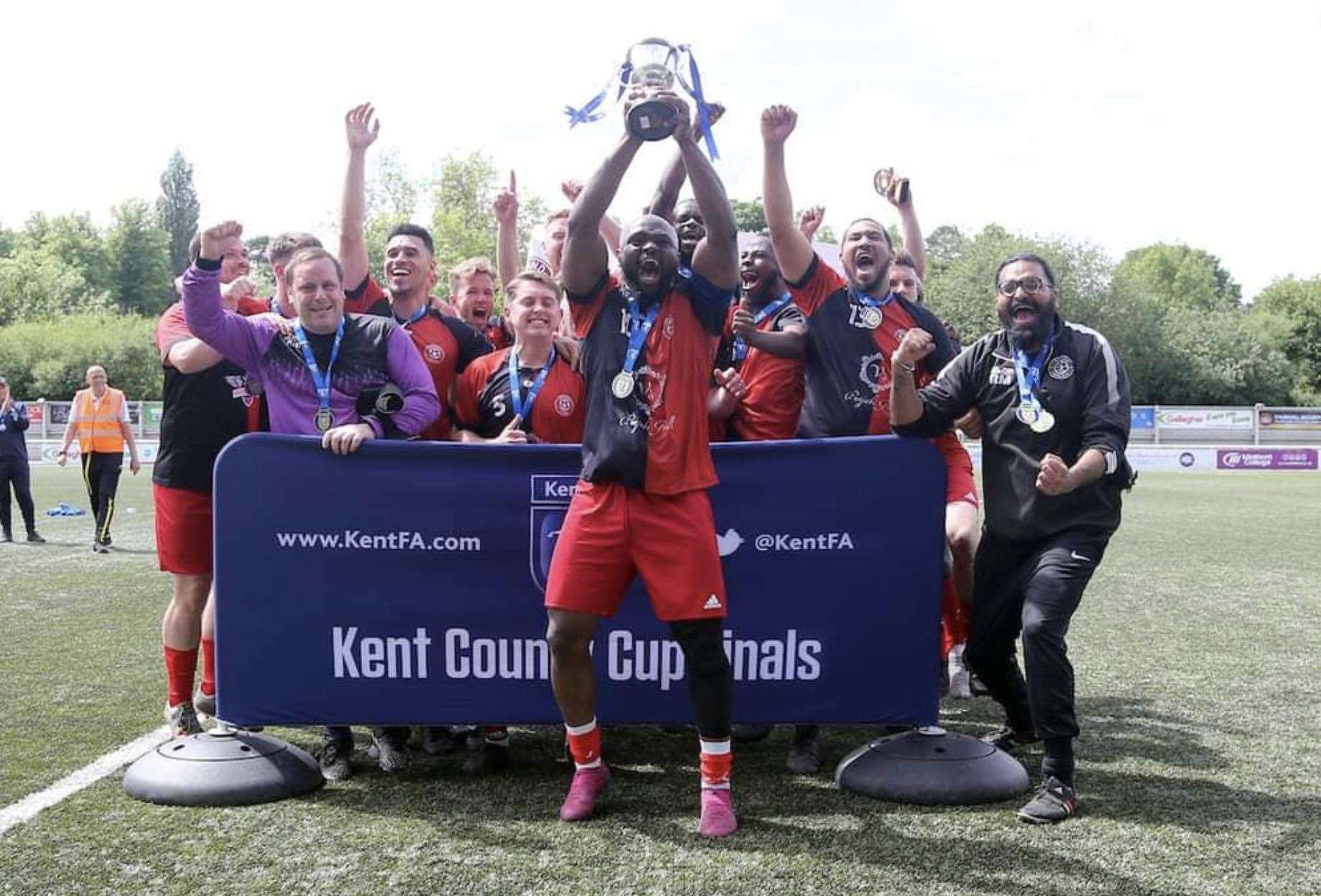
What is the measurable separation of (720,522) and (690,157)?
1.44m

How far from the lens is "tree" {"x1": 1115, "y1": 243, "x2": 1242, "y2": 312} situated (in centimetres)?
9562

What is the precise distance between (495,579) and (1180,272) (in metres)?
104

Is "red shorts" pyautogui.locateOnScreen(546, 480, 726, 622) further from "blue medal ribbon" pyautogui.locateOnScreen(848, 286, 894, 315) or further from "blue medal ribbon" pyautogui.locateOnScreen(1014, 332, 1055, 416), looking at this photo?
"blue medal ribbon" pyautogui.locateOnScreen(848, 286, 894, 315)

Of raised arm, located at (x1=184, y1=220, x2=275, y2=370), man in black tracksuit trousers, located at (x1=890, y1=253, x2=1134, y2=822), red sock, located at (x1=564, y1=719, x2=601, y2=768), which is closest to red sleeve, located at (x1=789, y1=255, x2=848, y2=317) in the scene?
man in black tracksuit trousers, located at (x1=890, y1=253, x2=1134, y2=822)

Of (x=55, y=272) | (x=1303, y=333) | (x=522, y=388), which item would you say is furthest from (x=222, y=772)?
(x=55, y=272)

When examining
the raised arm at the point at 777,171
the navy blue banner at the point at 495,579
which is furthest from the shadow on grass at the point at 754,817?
the raised arm at the point at 777,171

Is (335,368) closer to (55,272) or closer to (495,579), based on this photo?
(495,579)

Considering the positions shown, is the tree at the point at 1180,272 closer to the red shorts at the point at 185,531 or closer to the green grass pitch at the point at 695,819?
the green grass pitch at the point at 695,819

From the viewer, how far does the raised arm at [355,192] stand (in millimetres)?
5492

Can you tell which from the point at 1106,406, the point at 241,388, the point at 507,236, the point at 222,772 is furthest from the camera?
the point at 507,236

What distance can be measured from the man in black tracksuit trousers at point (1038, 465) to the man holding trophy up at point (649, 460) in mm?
904

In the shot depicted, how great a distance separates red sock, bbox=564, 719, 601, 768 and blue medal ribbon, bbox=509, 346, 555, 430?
4.19 ft

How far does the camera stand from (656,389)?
425 centimetres

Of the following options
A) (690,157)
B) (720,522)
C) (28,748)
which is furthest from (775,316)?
(28,748)
